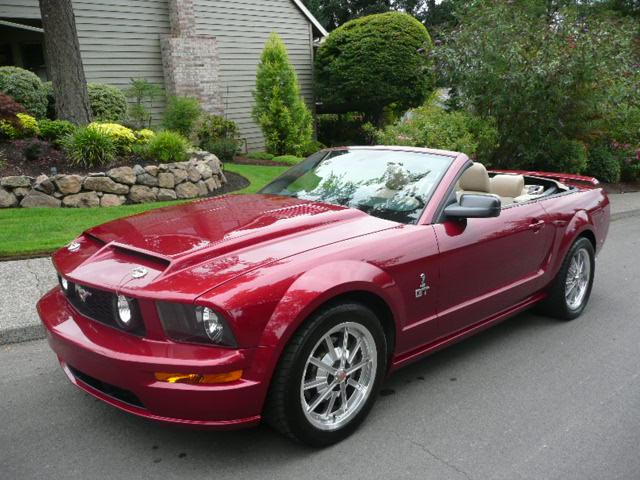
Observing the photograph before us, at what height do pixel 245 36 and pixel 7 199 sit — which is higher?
pixel 245 36

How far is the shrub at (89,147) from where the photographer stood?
28.4ft

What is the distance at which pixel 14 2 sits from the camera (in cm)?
1284

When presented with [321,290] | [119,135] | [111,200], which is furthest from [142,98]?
[321,290]

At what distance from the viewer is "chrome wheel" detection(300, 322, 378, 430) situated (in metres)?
2.91

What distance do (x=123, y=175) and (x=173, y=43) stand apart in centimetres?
700

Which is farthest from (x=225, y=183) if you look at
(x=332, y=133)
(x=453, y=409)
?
(x=332, y=133)

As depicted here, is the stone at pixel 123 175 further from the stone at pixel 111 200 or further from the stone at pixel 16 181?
the stone at pixel 16 181

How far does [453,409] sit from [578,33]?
918 centimetres

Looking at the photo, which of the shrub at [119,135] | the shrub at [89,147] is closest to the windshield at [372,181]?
the shrub at [89,147]

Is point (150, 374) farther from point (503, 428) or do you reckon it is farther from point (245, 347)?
point (503, 428)

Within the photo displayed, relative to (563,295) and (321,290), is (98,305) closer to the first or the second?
(321,290)

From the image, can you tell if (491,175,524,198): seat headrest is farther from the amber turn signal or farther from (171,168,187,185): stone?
(171,168,187,185): stone

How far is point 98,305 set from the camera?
9.52 feet

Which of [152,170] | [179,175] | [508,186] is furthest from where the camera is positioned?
[179,175]
